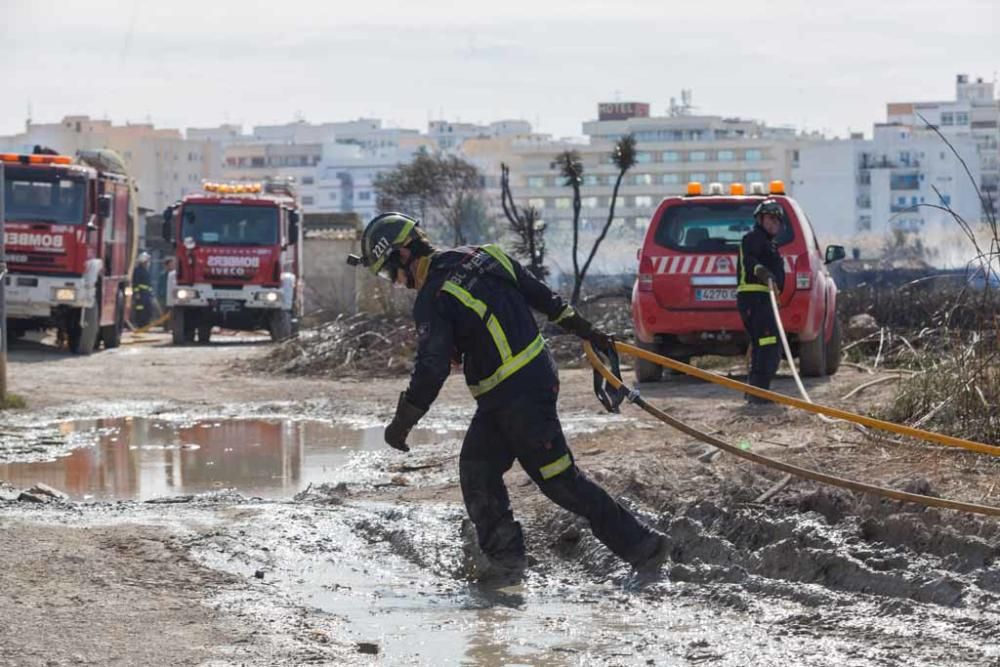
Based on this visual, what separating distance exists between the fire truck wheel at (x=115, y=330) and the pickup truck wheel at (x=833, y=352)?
1338cm

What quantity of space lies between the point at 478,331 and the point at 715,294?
27.9 feet

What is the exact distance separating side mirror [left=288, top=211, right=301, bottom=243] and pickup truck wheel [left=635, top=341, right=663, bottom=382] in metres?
13.3

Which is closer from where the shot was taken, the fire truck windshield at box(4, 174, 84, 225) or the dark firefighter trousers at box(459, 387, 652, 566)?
the dark firefighter trousers at box(459, 387, 652, 566)

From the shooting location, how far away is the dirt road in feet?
19.7

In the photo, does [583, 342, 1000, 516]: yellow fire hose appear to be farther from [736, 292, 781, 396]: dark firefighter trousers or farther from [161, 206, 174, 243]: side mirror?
[161, 206, 174, 243]: side mirror

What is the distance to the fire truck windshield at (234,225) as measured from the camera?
2775cm

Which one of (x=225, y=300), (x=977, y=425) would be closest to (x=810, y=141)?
(x=225, y=300)

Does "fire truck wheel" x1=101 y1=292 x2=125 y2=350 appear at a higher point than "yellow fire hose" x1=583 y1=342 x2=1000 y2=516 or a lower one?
lower

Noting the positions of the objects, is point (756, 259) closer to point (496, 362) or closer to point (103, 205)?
point (496, 362)

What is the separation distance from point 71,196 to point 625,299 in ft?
25.5

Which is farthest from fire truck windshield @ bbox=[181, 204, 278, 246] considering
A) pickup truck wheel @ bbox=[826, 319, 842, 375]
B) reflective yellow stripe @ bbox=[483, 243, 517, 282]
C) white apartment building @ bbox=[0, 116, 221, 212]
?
white apartment building @ bbox=[0, 116, 221, 212]

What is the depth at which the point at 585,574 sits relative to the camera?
297 inches

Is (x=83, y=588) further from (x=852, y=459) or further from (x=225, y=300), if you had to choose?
(x=225, y=300)

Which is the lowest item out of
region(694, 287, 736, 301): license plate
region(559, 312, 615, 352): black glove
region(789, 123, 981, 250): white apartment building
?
region(694, 287, 736, 301): license plate
